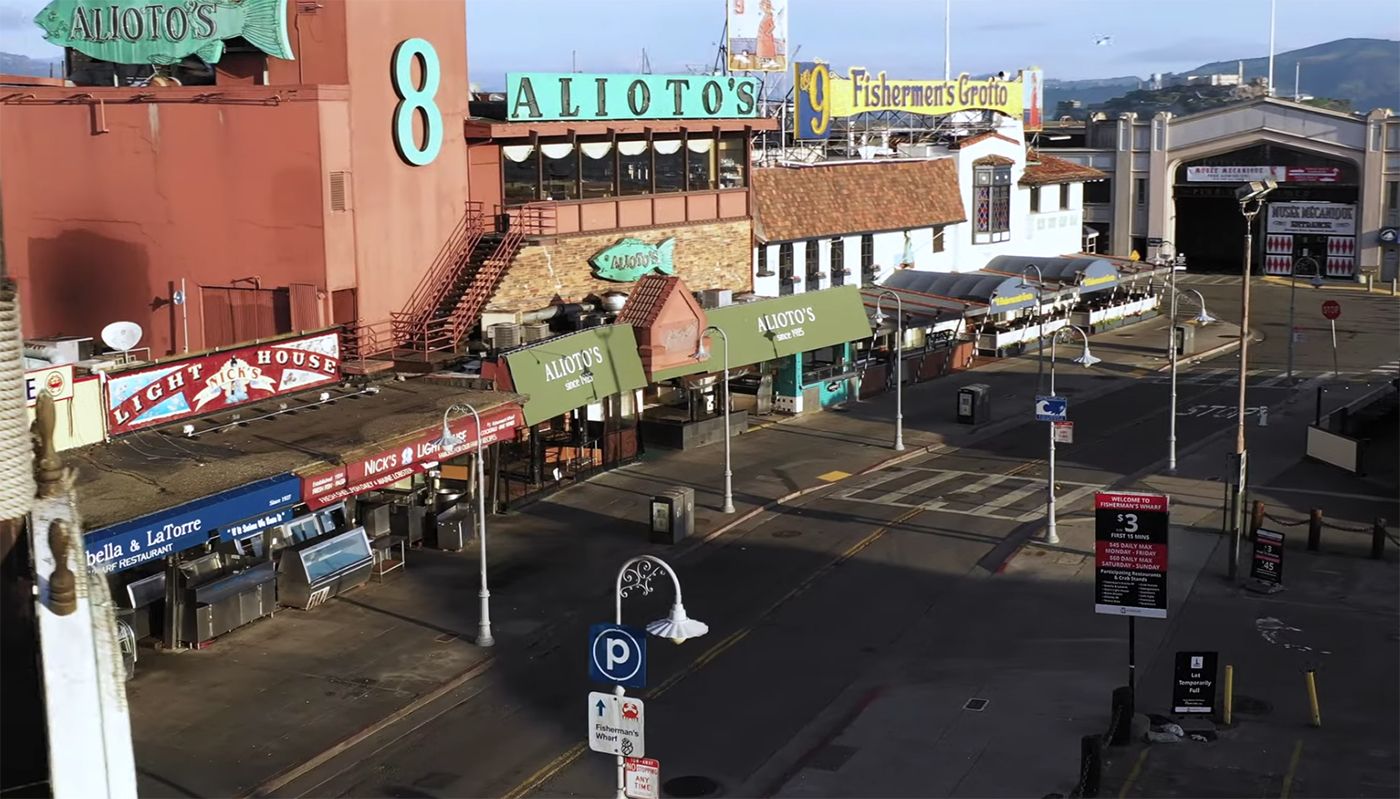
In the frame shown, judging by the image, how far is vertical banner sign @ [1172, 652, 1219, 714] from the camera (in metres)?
23.8

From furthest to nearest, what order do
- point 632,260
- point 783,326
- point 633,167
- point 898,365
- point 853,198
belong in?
point 853,198 < point 783,326 < point 633,167 < point 632,260 < point 898,365

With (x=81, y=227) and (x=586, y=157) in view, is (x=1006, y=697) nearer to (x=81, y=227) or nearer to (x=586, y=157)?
(x=586, y=157)

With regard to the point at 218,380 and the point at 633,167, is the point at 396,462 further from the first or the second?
the point at 633,167

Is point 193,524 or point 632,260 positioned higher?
point 632,260

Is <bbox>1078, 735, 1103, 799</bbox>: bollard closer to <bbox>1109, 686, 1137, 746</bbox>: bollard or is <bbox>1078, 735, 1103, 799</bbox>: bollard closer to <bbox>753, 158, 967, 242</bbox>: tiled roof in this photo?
<bbox>1109, 686, 1137, 746</bbox>: bollard

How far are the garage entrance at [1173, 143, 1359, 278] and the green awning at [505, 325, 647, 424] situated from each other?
58229 millimetres

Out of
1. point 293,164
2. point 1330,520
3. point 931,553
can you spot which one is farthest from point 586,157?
point 1330,520

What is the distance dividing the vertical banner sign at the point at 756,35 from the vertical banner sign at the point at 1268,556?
138 feet

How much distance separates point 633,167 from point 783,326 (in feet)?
23.0

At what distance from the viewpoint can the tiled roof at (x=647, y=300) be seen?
4234cm

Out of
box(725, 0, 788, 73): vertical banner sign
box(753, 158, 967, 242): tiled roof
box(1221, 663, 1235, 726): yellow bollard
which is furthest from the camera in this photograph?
box(725, 0, 788, 73): vertical banner sign

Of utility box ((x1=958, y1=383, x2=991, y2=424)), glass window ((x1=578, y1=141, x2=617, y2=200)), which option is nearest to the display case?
glass window ((x1=578, y1=141, x2=617, y2=200))

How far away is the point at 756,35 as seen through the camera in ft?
226

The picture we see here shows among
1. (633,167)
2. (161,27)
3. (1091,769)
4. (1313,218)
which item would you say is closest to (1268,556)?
(1091,769)
